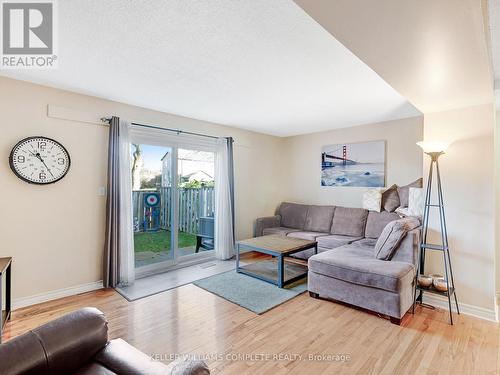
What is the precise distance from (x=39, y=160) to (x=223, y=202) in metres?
2.58

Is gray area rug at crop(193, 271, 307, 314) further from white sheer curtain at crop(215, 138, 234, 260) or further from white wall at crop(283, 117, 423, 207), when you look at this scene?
white wall at crop(283, 117, 423, 207)

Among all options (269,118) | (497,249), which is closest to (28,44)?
(269,118)

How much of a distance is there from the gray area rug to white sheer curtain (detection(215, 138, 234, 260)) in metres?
0.83

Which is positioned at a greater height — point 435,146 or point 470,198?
point 435,146

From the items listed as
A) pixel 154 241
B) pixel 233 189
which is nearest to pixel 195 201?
pixel 233 189

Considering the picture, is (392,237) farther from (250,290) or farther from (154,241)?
(154,241)

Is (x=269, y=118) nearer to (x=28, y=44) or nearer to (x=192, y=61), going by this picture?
(x=192, y=61)

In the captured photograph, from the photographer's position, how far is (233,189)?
467 cm

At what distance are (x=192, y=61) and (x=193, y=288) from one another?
8.60ft

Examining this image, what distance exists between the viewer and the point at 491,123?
2.58m

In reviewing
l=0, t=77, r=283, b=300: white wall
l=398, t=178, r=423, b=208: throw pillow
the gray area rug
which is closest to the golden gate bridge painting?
l=398, t=178, r=423, b=208: throw pillow

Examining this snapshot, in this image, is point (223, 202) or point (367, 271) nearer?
point (367, 271)

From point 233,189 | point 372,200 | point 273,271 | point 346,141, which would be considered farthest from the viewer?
point 346,141

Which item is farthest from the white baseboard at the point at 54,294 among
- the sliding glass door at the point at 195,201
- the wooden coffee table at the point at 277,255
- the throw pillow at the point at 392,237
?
the throw pillow at the point at 392,237
